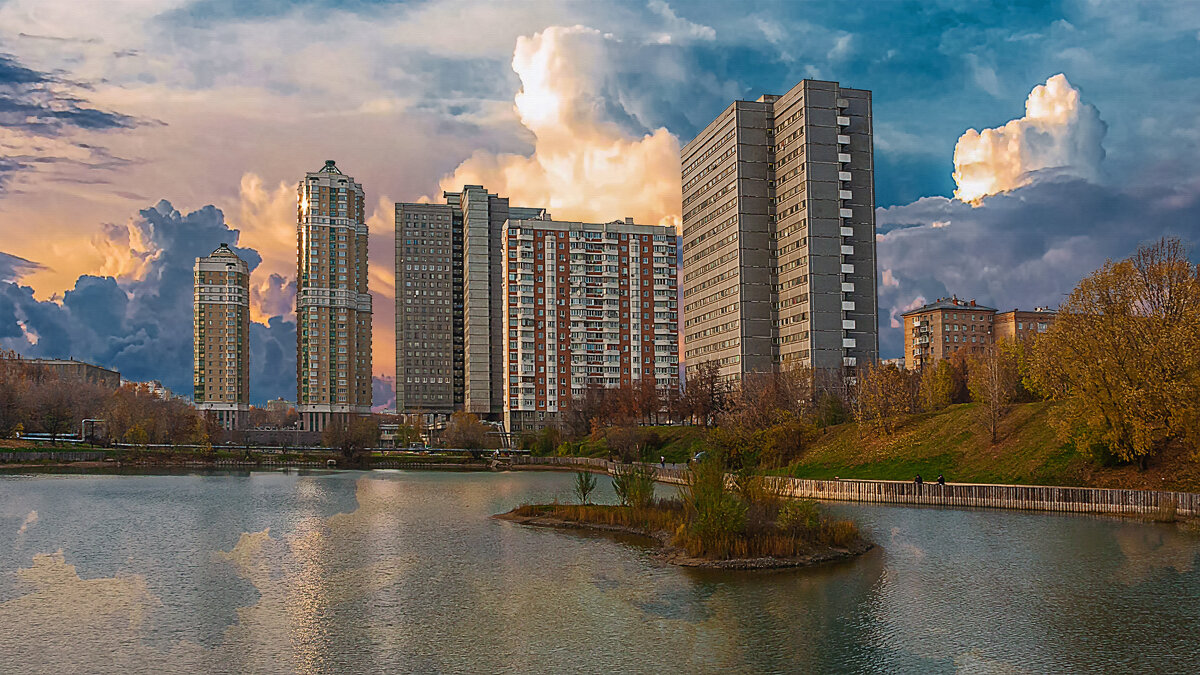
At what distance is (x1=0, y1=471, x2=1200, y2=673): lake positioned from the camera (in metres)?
24.7

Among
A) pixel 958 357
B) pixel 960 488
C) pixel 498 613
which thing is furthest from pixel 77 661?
pixel 958 357

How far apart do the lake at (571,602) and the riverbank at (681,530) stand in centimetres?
135

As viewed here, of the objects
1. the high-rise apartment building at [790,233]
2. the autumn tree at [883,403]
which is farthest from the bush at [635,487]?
the high-rise apartment building at [790,233]

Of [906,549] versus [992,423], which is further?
[992,423]

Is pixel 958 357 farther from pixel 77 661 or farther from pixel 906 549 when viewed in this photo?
pixel 77 661

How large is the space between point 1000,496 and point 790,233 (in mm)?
90193

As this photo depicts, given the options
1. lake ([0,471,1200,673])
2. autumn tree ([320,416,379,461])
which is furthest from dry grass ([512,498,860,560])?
autumn tree ([320,416,379,461])

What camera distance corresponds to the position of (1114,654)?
80.7ft

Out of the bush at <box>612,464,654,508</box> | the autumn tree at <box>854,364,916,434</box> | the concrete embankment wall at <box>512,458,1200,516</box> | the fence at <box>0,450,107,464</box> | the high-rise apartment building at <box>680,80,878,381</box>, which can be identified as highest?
the high-rise apartment building at <box>680,80,878,381</box>

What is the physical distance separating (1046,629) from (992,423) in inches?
2166

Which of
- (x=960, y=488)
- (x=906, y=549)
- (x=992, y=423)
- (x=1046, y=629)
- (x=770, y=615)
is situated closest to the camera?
(x=1046, y=629)

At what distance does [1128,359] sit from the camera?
6200 centimetres

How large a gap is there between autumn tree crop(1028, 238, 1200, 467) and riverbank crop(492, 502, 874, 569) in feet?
91.7

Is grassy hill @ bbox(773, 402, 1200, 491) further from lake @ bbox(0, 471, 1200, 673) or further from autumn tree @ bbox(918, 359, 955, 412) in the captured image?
autumn tree @ bbox(918, 359, 955, 412)
